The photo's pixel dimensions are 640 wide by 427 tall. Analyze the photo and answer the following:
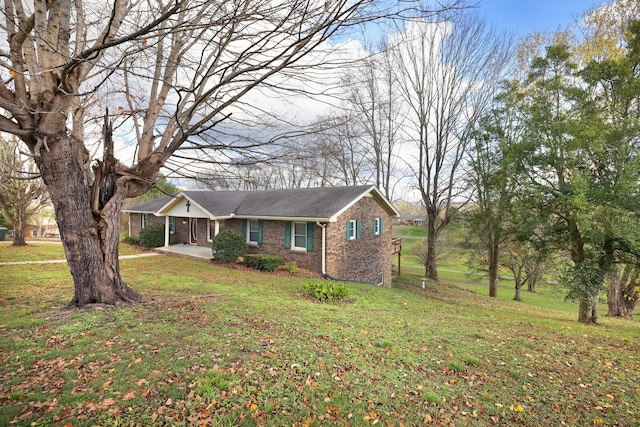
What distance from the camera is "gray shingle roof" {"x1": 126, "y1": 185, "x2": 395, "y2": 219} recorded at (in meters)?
13.5

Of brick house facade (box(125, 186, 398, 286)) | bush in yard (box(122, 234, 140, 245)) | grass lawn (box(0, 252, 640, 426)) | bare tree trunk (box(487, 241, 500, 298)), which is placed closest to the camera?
grass lawn (box(0, 252, 640, 426))

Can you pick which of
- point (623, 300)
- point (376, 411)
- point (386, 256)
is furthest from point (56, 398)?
point (623, 300)

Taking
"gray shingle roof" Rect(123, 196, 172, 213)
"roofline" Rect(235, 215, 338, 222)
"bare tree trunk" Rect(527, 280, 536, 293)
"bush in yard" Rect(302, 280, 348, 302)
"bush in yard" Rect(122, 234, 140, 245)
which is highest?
"gray shingle roof" Rect(123, 196, 172, 213)

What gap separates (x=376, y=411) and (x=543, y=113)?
11.5 meters

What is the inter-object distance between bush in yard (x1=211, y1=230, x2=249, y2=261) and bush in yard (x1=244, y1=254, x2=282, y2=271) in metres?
0.94

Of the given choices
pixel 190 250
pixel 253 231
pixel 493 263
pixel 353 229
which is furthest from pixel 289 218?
pixel 493 263

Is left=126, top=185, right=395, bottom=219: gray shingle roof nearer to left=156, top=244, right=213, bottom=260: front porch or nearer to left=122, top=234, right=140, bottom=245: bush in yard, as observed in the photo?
left=156, top=244, right=213, bottom=260: front porch

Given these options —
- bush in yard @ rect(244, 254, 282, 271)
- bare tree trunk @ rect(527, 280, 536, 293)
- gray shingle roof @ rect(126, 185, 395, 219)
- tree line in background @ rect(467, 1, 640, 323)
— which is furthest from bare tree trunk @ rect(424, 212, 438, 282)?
bush in yard @ rect(244, 254, 282, 271)

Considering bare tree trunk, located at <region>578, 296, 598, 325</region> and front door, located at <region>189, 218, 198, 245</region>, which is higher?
front door, located at <region>189, 218, 198, 245</region>

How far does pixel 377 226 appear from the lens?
16.7m

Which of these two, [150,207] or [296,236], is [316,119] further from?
[150,207]

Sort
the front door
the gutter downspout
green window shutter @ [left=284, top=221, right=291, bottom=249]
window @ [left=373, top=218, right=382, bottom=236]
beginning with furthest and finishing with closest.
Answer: the front door
window @ [left=373, top=218, right=382, bottom=236]
green window shutter @ [left=284, top=221, right=291, bottom=249]
the gutter downspout

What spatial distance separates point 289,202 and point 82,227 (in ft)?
35.1

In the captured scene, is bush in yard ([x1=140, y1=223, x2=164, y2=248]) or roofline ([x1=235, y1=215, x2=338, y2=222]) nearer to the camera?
roofline ([x1=235, y1=215, x2=338, y2=222])
